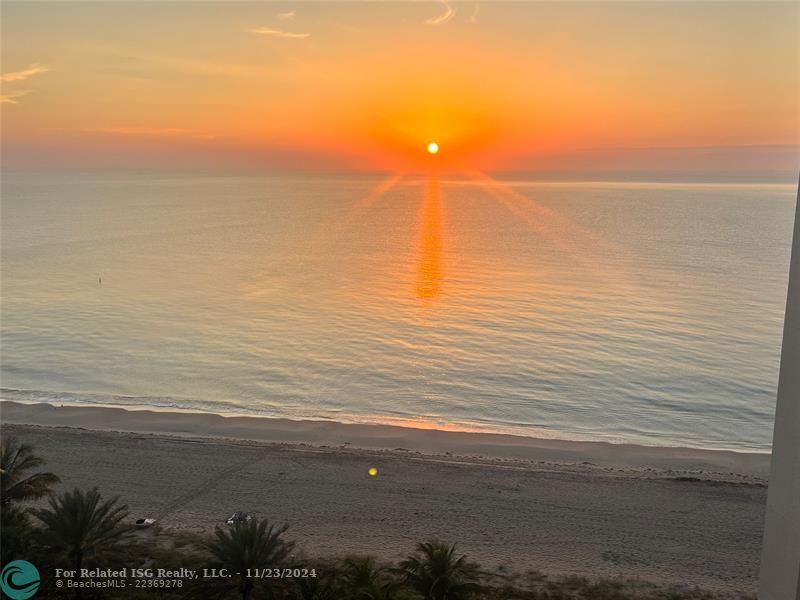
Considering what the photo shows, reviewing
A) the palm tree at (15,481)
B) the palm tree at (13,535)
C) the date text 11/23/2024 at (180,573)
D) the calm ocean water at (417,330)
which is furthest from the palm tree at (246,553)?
the calm ocean water at (417,330)

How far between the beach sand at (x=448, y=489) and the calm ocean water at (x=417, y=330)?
264 cm

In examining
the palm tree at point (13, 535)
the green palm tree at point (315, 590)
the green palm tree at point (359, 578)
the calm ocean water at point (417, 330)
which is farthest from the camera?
the calm ocean water at point (417, 330)

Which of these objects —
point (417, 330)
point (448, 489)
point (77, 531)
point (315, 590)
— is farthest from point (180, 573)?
point (417, 330)

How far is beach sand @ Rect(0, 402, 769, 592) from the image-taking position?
14625 millimetres

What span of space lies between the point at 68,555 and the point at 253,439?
39.8 feet

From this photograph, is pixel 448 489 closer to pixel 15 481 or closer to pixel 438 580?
pixel 438 580

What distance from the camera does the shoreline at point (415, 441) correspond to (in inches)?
835

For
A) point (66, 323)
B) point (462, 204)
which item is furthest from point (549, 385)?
point (462, 204)

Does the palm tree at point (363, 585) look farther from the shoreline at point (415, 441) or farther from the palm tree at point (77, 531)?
the shoreline at point (415, 441)

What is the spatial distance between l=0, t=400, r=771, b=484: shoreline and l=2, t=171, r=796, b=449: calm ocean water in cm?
120

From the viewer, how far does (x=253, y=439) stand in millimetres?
23000

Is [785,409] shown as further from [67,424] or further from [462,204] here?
[462,204]

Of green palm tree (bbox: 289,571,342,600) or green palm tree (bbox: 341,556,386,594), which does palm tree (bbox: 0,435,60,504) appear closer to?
green palm tree (bbox: 289,571,342,600)

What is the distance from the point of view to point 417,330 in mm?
38656
